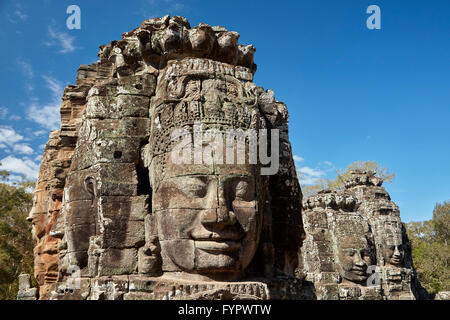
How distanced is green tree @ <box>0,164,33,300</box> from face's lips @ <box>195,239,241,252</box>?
17305 mm

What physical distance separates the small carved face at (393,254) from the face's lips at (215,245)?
9876 mm

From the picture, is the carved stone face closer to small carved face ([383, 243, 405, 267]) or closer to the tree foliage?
small carved face ([383, 243, 405, 267])

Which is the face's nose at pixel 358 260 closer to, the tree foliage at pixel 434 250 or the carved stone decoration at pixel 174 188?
the carved stone decoration at pixel 174 188

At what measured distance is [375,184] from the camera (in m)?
14.9

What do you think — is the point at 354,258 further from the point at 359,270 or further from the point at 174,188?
the point at 174,188

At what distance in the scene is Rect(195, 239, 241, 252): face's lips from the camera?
4.71 m

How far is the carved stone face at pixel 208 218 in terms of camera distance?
4.72 metres

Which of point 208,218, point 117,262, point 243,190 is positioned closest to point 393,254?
point 243,190

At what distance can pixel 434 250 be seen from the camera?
25750mm

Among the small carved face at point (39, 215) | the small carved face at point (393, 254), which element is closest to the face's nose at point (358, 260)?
the small carved face at point (393, 254)

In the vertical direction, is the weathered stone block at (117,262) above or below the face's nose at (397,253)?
below

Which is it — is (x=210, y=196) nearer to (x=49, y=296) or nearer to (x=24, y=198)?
(x=49, y=296)

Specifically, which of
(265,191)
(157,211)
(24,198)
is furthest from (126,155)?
(24,198)

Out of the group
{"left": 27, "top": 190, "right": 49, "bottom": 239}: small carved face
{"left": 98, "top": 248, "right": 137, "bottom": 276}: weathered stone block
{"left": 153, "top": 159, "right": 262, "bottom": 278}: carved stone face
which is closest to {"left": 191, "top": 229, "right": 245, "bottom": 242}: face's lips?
{"left": 153, "top": 159, "right": 262, "bottom": 278}: carved stone face
